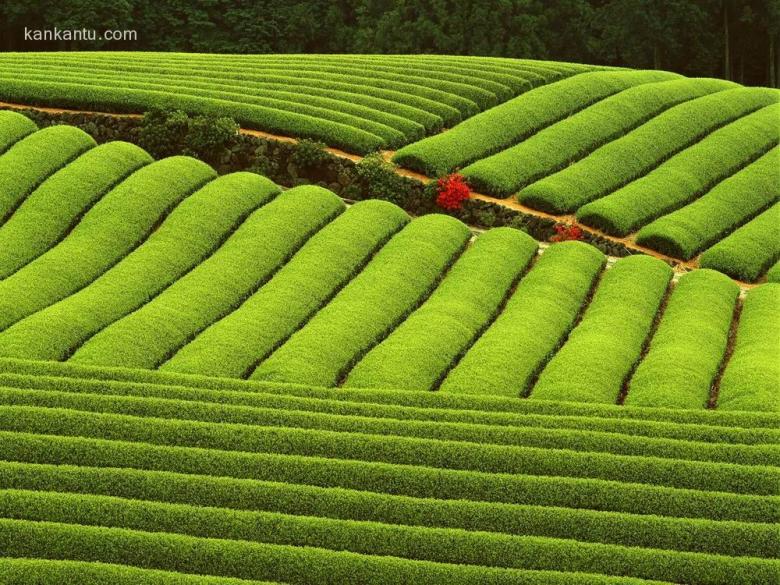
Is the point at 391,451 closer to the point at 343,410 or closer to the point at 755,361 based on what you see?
the point at 343,410

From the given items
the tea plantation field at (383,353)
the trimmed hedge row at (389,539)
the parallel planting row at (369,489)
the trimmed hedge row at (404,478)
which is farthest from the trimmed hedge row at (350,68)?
the trimmed hedge row at (389,539)

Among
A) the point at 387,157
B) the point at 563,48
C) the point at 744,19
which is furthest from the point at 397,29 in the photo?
the point at 387,157

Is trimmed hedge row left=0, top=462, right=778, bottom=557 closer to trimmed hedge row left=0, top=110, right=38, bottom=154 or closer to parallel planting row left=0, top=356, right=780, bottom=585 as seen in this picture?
parallel planting row left=0, top=356, right=780, bottom=585

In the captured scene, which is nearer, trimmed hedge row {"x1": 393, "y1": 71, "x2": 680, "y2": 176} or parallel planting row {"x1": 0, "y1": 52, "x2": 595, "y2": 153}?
trimmed hedge row {"x1": 393, "y1": 71, "x2": 680, "y2": 176}

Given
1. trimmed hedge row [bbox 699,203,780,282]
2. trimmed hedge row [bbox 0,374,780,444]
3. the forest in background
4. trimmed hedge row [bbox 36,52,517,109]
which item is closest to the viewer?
trimmed hedge row [bbox 0,374,780,444]

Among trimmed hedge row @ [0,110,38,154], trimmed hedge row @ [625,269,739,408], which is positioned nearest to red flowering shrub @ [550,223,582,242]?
trimmed hedge row @ [625,269,739,408]

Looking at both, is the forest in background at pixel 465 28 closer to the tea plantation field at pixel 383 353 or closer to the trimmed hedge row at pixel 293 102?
the tea plantation field at pixel 383 353
